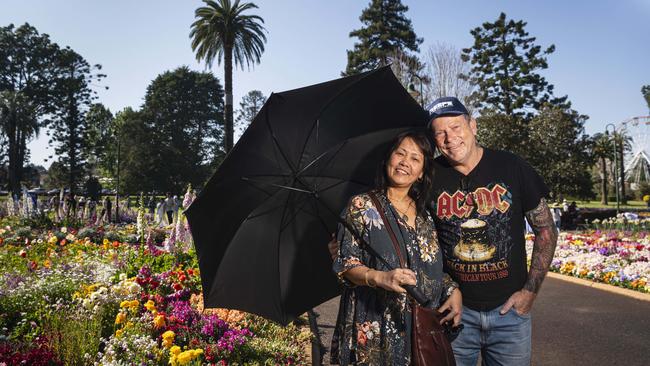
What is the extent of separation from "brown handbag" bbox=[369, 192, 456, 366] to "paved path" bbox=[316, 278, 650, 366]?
3187 mm

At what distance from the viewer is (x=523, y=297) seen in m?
2.16

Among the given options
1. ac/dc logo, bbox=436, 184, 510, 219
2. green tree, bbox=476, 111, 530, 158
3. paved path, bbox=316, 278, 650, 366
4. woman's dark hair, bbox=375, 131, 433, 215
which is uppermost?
green tree, bbox=476, 111, 530, 158

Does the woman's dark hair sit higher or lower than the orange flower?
higher

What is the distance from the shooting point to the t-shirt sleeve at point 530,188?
220 cm

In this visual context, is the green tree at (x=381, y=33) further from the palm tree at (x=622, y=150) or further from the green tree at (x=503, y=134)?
the palm tree at (x=622, y=150)

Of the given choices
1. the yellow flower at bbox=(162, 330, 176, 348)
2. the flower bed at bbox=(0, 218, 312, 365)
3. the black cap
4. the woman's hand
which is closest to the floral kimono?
the woman's hand

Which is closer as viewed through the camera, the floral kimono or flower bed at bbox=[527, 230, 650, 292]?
the floral kimono

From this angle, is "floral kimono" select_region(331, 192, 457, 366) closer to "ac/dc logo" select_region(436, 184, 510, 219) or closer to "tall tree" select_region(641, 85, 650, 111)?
"ac/dc logo" select_region(436, 184, 510, 219)

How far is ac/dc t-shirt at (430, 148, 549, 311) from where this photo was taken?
216 cm

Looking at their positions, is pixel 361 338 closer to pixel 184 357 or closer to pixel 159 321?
pixel 184 357

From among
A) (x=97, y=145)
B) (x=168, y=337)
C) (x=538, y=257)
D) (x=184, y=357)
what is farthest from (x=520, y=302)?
(x=97, y=145)

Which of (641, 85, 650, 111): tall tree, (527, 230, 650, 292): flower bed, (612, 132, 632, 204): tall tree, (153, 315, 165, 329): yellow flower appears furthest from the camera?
(641, 85, 650, 111): tall tree

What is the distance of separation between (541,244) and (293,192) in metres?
1.27

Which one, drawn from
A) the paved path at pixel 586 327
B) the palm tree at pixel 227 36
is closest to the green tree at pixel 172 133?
the palm tree at pixel 227 36
